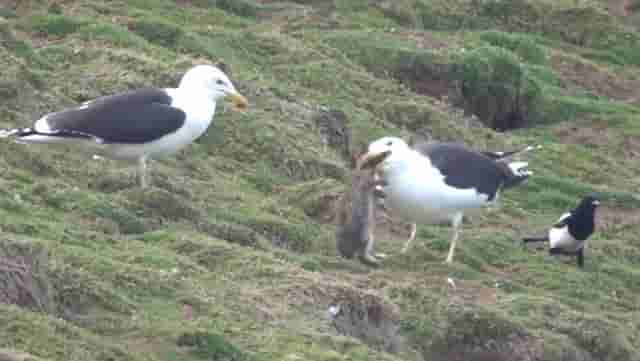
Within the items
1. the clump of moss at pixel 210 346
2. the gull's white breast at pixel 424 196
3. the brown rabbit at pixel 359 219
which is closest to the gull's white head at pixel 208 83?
the brown rabbit at pixel 359 219

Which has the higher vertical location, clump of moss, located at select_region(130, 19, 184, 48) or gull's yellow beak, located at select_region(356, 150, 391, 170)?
gull's yellow beak, located at select_region(356, 150, 391, 170)

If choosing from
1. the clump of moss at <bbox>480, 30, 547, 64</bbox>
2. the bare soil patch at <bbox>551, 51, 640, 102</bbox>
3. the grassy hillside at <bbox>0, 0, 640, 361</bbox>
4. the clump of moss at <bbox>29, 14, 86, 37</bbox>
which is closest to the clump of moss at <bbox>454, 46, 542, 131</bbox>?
the grassy hillside at <bbox>0, 0, 640, 361</bbox>

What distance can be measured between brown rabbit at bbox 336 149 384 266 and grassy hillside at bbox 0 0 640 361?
0.20m

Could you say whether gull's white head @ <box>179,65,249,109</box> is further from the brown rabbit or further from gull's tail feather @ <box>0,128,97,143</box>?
the brown rabbit

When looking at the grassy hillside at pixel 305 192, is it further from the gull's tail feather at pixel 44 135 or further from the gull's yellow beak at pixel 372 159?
the gull's yellow beak at pixel 372 159

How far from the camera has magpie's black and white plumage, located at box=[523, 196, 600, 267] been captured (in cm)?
1736

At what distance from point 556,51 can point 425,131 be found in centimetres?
710

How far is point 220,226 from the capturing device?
1452 cm

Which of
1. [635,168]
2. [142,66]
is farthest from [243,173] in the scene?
[635,168]

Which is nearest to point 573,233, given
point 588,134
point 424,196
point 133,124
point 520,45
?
point 424,196

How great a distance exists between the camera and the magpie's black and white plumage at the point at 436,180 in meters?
15.1

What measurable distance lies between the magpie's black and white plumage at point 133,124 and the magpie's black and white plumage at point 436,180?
1455 millimetres

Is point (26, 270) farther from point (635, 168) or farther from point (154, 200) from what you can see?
point (635, 168)

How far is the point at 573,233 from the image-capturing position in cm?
1731
